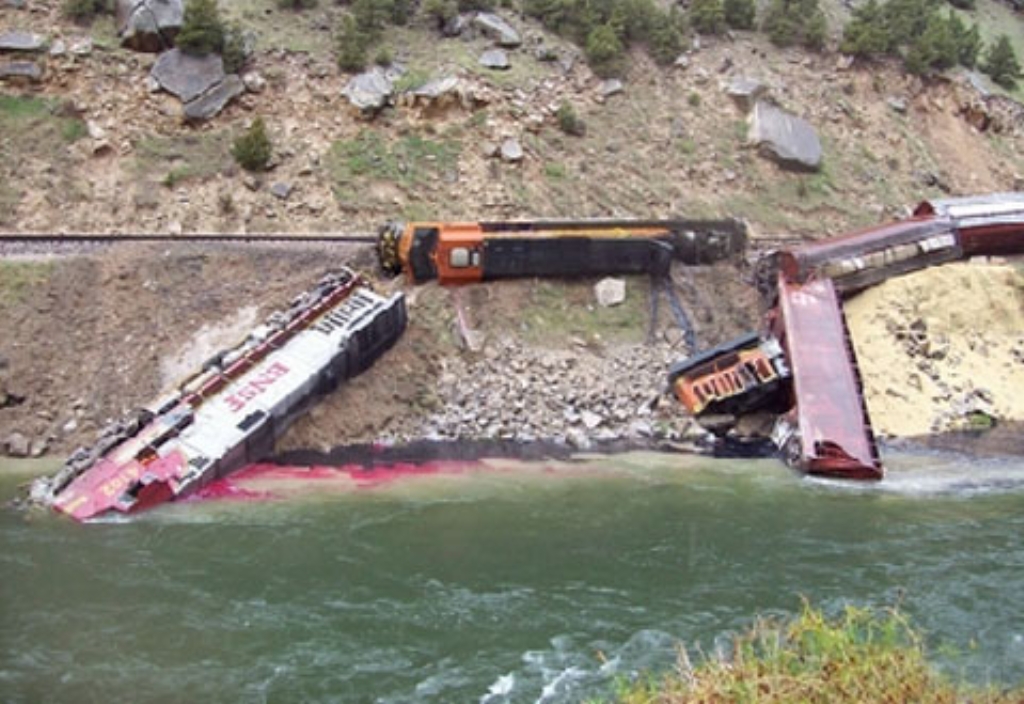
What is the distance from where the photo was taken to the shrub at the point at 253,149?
30938 mm

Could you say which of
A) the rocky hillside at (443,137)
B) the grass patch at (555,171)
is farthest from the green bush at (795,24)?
the grass patch at (555,171)

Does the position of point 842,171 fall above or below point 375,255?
above

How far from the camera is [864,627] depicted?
50.7ft

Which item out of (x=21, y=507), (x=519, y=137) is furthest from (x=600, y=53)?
(x=21, y=507)

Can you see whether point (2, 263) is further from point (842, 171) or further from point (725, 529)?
point (842, 171)

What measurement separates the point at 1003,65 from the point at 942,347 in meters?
22.4

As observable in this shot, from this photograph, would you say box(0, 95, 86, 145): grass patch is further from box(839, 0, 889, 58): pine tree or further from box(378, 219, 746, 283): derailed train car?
box(839, 0, 889, 58): pine tree

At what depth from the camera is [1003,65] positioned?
4550 cm

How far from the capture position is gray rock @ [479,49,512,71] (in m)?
36.2

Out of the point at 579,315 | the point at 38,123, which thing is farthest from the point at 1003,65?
the point at 38,123

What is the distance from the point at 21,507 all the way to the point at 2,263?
8.25m

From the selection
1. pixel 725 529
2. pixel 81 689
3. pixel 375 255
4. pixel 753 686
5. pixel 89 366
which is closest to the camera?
pixel 753 686

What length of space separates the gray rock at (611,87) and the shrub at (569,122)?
214cm

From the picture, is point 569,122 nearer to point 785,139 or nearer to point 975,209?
point 785,139
